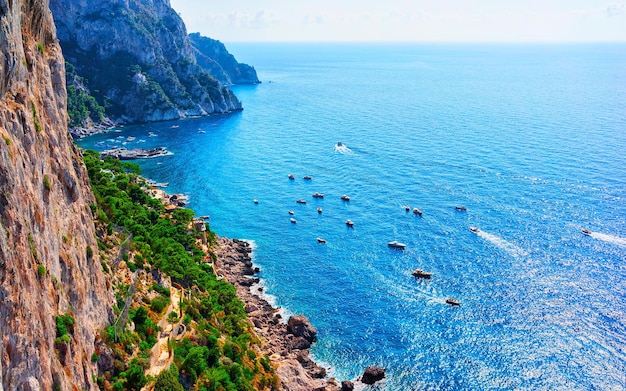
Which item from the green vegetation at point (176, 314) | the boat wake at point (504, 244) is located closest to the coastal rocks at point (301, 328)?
the green vegetation at point (176, 314)

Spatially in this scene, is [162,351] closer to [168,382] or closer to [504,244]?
[168,382]

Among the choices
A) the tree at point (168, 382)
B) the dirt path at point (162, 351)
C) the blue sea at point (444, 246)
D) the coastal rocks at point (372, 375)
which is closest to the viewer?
the tree at point (168, 382)

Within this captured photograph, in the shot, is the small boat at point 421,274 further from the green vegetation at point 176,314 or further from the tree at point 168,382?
the tree at point 168,382

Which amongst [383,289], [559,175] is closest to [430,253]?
[383,289]

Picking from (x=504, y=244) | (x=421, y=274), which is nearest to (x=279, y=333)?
(x=421, y=274)

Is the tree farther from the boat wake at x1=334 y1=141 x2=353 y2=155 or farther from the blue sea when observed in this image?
the boat wake at x1=334 y1=141 x2=353 y2=155

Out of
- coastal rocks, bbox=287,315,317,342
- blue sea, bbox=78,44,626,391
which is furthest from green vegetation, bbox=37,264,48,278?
coastal rocks, bbox=287,315,317,342
